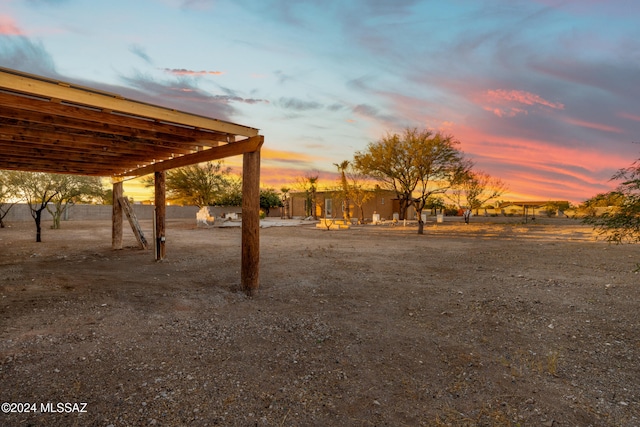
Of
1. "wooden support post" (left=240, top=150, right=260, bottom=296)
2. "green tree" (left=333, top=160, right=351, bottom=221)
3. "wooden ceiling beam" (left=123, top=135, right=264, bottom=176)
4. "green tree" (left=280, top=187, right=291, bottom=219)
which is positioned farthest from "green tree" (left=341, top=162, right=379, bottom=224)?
"wooden support post" (left=240, top=150, right=260, bottom=296)

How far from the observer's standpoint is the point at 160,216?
33.5 ft

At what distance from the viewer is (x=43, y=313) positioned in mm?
4793

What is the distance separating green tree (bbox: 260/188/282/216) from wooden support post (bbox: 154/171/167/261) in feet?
103

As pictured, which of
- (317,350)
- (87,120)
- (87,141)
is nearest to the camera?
(317,350)

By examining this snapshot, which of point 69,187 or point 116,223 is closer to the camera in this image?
point 116,223

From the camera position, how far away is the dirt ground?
282cm

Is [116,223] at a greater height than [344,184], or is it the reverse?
[344,184]

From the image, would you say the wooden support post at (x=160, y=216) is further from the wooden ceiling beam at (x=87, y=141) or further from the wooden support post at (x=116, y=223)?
the wooden support post at (x=116, y=223)

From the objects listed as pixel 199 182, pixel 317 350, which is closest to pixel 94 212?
pixel 199 182

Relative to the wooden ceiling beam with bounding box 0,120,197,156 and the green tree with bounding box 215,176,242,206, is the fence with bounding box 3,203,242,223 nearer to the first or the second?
the green tree with bounding box 215,176,242,206

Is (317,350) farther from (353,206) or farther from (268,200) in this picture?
(268,200)

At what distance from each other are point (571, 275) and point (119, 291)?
10.5 meters

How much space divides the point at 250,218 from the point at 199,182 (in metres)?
29.6

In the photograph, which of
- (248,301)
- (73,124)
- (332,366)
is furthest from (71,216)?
(332,366)
